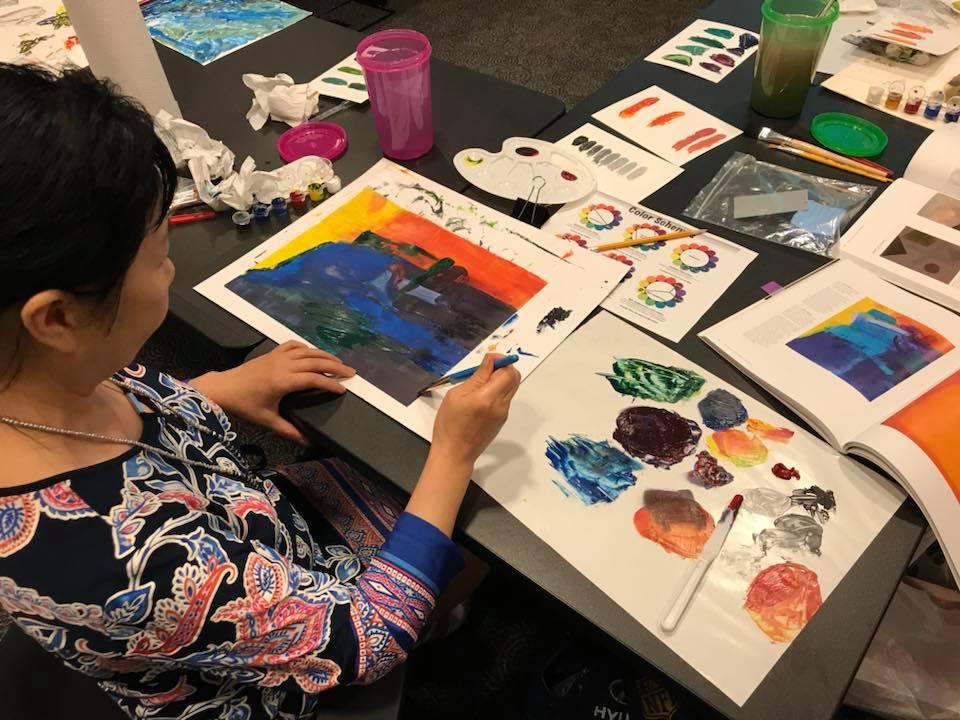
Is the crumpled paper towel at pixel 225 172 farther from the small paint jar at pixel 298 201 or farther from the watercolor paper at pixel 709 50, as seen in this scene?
the watercolor paper at pixel 709 50

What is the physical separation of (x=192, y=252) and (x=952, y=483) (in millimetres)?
940

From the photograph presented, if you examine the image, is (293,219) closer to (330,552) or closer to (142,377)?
(142,377)

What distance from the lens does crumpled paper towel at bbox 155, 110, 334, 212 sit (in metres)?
1.00

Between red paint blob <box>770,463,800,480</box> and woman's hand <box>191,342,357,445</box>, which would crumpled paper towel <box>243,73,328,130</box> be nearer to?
woman's hand <box>191,342,357,445</box>

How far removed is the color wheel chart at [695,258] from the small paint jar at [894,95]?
0.45 m

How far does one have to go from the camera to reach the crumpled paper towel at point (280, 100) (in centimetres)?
115

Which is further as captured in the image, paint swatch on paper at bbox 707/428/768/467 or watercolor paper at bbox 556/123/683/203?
watercolor paper at bbox 556/123/683/203

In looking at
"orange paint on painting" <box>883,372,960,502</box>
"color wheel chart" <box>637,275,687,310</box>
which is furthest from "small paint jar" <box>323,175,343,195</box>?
"orange paint on painting" <box>883,372,960,502</box>

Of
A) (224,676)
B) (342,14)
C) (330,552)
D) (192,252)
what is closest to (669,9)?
(342,14)

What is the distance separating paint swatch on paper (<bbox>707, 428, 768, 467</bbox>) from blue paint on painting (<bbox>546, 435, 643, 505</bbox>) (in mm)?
88

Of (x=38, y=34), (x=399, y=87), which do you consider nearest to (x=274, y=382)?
(x=399, y=87)

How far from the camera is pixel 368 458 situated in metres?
0.75

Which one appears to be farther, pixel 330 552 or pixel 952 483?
pixel 330 552

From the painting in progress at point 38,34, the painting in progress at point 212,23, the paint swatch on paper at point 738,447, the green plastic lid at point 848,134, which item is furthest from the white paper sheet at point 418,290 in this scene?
the painting in progress at point 38,34
